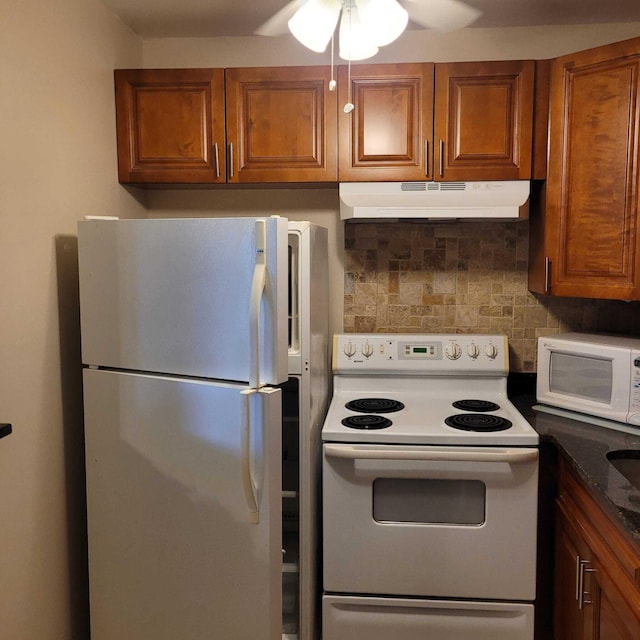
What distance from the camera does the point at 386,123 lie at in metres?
2.25

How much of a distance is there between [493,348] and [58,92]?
5.91 ft

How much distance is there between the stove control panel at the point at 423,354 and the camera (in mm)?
2445

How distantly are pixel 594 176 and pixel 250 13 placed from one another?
1.37 metres

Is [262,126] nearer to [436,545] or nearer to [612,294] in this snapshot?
[612,294]

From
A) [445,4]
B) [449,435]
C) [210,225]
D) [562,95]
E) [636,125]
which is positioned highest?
[445,4]

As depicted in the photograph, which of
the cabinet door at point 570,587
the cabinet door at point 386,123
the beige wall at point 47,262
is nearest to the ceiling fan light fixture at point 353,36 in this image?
the cabinet door at point 386,123

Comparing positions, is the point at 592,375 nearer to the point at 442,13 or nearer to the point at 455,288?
the point at 455,288

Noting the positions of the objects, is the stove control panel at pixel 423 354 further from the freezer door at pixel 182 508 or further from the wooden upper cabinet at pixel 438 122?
the freezer door at pixel 182 508

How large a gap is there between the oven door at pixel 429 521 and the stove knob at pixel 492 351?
562 millimetres

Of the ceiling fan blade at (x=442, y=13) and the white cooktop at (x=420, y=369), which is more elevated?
the ceiling fan blade at (x=442, y=13)

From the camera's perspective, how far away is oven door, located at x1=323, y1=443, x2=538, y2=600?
1.98 m

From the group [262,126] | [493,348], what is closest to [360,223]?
[262,126]

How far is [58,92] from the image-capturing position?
1.85 metres

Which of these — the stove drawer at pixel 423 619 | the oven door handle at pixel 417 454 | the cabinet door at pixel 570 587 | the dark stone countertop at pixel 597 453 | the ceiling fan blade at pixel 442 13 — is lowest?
the stove drawer at pixel 423 619
